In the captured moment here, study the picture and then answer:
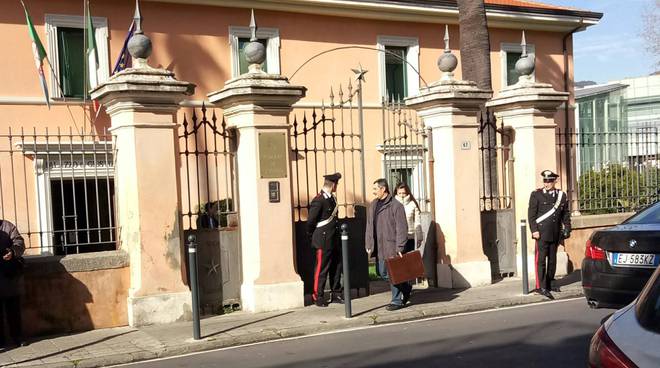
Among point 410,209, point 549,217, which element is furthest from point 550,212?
point 410,209

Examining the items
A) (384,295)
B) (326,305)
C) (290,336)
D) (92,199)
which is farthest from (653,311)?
(92,199)

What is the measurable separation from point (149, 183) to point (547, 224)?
572 cm

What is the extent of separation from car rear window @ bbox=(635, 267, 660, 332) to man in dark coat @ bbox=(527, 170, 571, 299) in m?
7.30

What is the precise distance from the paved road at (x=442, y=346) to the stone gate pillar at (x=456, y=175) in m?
2.13

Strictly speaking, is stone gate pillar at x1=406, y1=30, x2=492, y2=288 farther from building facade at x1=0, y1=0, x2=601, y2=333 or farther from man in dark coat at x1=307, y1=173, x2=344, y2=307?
man in dark coat at x1=307, y1=173, x2=344, y2=307

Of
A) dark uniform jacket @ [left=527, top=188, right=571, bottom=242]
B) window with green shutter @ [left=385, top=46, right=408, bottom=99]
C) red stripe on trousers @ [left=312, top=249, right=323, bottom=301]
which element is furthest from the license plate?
window with green shutter @ [left=385, top=46, right=408, bottom=99]

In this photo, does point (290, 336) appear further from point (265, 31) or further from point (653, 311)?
point (265, 31)

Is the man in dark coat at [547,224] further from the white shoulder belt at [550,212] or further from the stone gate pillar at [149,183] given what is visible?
the stone gate pillar at [149,183]

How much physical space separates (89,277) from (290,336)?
275 centimetres

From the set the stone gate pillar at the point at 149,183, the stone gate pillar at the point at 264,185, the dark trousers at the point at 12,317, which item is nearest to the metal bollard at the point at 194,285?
the stone gate pillar at the point at 149,183

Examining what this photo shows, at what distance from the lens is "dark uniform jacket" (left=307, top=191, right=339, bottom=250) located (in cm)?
999

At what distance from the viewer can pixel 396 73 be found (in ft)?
67.8

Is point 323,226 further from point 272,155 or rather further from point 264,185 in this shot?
point 272,155

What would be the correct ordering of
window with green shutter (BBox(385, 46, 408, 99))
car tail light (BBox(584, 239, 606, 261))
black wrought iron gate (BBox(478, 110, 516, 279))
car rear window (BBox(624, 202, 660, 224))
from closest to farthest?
car tail light (BBox(584, 239, 606, 261)) < car rear window (BBox(624, 202, 660, 224)) < black wrought iron gate (BBox(478, 110, 516, 279)) < window with green shutter (BBox(385, 46, 408, 99))
